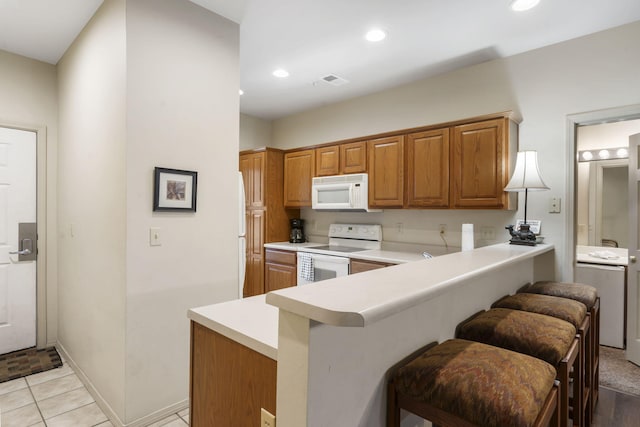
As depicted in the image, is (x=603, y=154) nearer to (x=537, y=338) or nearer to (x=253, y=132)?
(x=537, y=338)

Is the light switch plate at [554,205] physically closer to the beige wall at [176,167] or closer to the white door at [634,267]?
the white door at [634,267]

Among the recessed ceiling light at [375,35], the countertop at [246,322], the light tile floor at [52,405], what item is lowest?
the light tile floor at [52,405]

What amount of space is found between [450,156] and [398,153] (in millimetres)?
543

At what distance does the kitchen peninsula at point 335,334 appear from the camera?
81 centimetres

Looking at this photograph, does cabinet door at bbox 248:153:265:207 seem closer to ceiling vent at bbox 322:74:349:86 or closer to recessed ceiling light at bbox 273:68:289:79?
recessed ceiling light at bbox 273:68:289:79

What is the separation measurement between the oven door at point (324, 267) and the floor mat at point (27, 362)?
7.59ft

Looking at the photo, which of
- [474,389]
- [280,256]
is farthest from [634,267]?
[280,256]

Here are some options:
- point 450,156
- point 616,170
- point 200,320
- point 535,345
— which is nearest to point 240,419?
point 200,320

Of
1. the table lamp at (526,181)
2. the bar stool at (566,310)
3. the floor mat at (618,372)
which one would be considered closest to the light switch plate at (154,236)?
the bar stool at (566,310)

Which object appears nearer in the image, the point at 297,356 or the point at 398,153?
the point at 297,356

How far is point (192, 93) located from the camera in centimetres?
222

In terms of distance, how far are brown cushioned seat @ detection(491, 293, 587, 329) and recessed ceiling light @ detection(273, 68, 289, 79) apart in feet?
9.18

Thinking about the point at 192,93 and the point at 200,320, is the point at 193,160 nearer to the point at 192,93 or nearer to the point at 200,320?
the point at 192,93

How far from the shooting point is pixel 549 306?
1.83m
